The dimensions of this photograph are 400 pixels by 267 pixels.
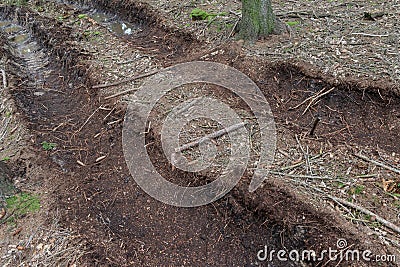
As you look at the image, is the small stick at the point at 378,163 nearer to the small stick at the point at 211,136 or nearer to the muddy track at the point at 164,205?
the muddy track at the point at 164,205

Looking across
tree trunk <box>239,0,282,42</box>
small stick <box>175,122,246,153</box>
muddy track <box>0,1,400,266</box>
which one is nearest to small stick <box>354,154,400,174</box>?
muddy track <box>0,1,400,266</box>

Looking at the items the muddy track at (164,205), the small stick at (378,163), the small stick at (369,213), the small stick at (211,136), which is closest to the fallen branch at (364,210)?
the small stick at (369,213)

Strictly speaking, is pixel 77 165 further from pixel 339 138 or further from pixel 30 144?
pixel 339 138

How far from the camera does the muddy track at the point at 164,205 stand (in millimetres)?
3297

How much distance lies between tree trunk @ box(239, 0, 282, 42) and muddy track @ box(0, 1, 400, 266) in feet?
1.43

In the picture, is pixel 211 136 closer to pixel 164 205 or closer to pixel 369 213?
pixel 164 205

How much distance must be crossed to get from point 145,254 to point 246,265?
3.36 feet

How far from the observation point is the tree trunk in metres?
5.13

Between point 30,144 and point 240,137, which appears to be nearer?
point 240,137

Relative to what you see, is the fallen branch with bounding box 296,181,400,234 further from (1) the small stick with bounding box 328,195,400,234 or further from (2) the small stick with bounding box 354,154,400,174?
(2) the small stick with bounding box 354,154,400,174

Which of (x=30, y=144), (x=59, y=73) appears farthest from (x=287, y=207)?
(x=59, y=73)

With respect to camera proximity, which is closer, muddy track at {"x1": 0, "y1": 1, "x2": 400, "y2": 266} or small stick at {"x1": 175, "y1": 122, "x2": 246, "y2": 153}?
muddy track at {"x1": 0, "y1": 1, "x2": 400, "y2": 266}

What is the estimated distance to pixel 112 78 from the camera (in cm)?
543

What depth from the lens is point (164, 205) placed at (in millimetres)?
3752
